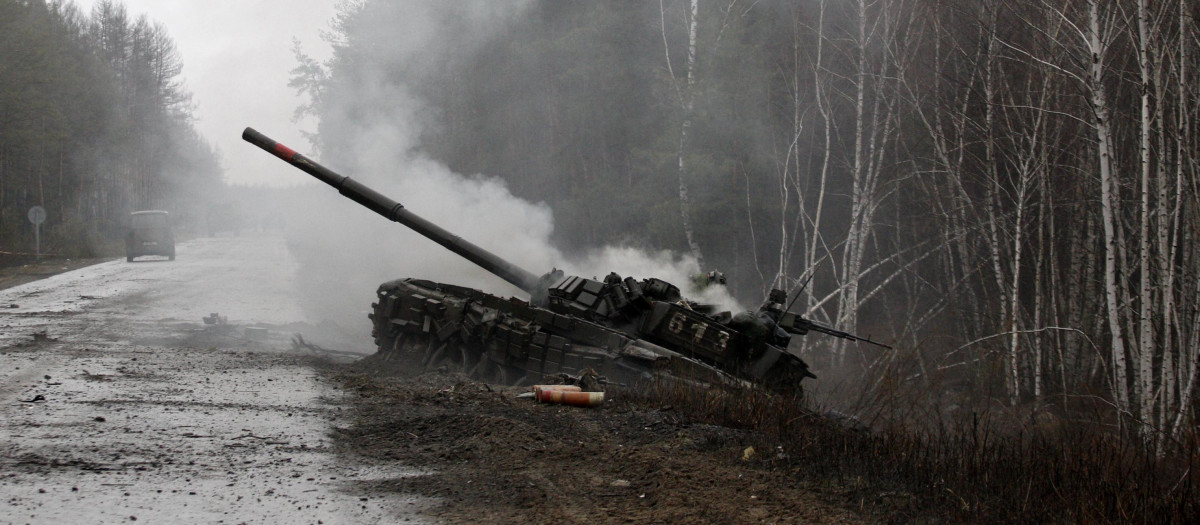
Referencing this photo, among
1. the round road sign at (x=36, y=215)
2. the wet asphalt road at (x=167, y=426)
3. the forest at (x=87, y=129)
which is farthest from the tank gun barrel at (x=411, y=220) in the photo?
the forest at (x=87, y=129)

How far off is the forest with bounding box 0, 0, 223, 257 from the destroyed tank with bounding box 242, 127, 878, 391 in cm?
2693

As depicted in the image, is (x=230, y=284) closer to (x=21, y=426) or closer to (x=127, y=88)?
(x=21, y=426)

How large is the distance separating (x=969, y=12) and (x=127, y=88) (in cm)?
6017

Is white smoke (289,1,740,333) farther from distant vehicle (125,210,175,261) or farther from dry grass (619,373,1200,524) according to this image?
dry grass (619,373,1200,524)

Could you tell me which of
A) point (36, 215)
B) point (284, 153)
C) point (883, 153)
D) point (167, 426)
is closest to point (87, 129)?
point (36, 215)

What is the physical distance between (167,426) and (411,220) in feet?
20.0

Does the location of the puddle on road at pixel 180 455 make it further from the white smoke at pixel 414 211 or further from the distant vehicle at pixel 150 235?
the distant vehicle at pixel 150 235

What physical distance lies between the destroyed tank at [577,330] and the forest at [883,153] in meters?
1.62

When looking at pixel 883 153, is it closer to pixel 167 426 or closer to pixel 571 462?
pixel 571 462

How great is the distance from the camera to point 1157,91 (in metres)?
10.1

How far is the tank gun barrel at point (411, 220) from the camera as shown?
12.8 meters

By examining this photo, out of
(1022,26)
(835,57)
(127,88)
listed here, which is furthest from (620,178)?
(127,88)

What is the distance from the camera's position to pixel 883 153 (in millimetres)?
18719

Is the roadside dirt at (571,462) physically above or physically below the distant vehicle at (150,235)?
below
